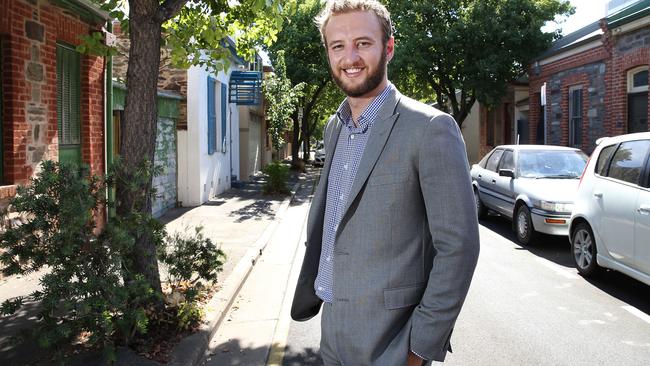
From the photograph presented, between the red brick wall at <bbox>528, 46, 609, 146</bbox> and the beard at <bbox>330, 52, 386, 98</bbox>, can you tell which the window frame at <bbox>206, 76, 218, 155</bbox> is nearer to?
the red brick wall at <bbox>528, 46, 609, 146</bbox>

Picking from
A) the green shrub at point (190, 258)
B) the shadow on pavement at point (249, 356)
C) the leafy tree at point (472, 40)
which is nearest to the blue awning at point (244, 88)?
the leafy tree at point (472, 40)

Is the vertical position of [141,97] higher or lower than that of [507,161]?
higher

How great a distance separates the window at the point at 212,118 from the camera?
16.0m

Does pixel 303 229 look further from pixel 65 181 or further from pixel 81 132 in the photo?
pixel 65 181

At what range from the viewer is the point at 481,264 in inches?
340

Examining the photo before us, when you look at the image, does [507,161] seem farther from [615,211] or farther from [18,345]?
[18,345]

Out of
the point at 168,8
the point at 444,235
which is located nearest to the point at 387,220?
the point at 444,235

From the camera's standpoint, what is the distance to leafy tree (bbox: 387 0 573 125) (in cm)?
2120

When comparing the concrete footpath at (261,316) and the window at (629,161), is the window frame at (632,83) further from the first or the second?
the concrete footpath at (261,316)

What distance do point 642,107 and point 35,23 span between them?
1333 centimetres

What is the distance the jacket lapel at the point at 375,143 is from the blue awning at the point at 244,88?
685 inches

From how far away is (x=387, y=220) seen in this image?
6.93ft

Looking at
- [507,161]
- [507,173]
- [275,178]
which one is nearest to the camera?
[507,173]

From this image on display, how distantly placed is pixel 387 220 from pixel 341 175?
1.24 ft
